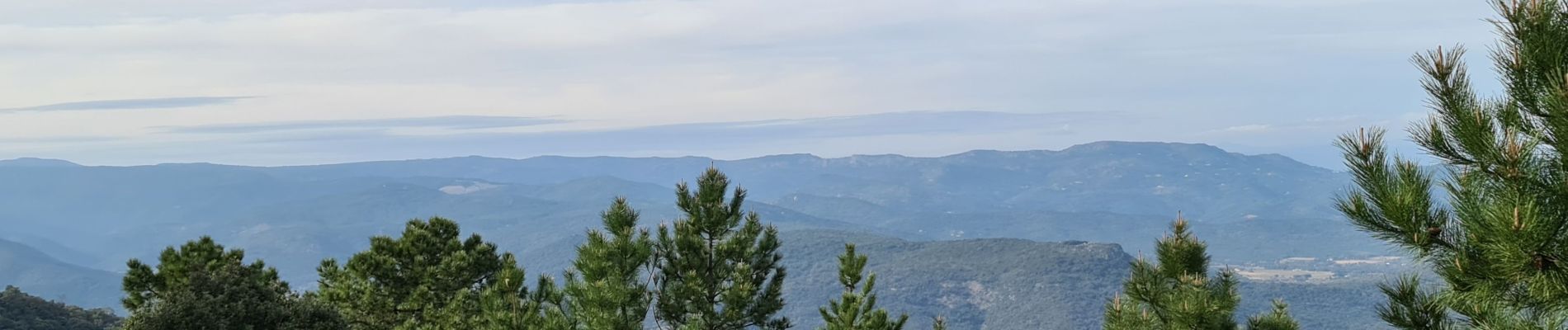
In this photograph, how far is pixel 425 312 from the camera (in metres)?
26.6

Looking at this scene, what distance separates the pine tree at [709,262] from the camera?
16969 millimetres

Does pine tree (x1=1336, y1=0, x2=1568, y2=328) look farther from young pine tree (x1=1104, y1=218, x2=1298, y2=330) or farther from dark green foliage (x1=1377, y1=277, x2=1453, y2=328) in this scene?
young pine tree (x1=1104, y1=218, x2=1298, y2=330)

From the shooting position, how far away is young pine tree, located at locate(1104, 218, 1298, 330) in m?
11.3

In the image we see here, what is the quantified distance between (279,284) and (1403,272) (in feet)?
83.5

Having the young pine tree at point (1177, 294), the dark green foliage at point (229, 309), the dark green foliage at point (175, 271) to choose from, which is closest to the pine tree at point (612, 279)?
the young pine tree at point (1177, 294)

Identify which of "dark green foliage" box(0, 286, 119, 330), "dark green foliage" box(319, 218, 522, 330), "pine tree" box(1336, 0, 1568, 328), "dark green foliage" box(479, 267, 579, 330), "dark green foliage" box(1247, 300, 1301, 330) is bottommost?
"dark green foliage" box(0, 286, 119, 330)

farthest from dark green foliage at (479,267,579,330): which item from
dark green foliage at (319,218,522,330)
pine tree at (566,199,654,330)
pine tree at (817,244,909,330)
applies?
dark green foliage at (319,218,522,330)

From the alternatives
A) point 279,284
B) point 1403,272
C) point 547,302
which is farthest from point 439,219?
point 1403,272

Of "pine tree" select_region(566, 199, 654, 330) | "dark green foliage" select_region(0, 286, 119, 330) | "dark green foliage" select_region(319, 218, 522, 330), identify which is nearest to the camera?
"pine tree" select_region(566, 199, 654, 330)

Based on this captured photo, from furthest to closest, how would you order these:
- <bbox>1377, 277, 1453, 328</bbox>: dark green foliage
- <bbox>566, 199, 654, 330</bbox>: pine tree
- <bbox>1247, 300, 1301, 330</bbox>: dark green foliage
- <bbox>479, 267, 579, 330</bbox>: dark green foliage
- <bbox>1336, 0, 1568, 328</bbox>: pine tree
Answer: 1. <bbox>479, 267, 579, 330</bbox>: dark green foliage
2. <bbox>566, 199, 654, 330</bbox>: pine tree
3. <bbox>1247, 300, 1301, 330</bbox>: dark green foliage
4. <bbox>1377, 277, 1453, 328</bbox>: dark green foliage
5. <bbox>1336, 0, 1568, 328</bbox>: pine tree

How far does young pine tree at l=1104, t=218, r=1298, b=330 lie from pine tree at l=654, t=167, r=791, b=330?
237 inches

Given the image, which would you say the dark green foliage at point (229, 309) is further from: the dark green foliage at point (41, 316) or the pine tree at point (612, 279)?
the dark green foliage at point (41, 316)

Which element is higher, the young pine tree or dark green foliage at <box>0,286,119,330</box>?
the young pine tree

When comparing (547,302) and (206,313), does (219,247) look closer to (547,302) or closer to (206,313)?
(206,313)
